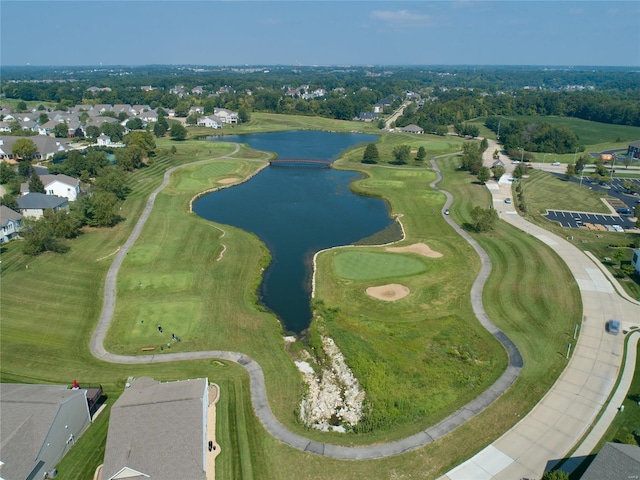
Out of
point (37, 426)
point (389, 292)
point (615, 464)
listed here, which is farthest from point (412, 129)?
point (37, 426)

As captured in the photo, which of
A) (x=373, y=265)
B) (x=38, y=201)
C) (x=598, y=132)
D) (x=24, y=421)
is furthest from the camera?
(x=598, y=132)

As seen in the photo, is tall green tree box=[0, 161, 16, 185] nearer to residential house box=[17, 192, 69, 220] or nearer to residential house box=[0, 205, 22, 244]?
residential house box=[17, 192, 69, 220]

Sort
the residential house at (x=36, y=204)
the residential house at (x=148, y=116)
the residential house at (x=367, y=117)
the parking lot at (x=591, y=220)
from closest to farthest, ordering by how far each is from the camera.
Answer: the parking lot at (x=591, y=220), the residential house at (x=36, y=204), the residential house at (x=148, y=116), the residential house at (x=367, y=117)

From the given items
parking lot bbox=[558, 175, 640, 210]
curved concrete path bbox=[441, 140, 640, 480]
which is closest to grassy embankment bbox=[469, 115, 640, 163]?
parking lot bbox=[558, 175, 640, 210]

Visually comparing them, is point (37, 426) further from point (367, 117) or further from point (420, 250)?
point (367, 117)

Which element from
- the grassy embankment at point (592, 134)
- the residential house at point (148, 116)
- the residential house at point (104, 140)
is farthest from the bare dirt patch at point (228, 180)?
the residential house at point (148, 116)

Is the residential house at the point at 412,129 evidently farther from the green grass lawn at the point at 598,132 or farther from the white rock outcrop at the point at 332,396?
the white rock outcrop at the point at 332,396
